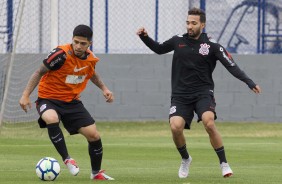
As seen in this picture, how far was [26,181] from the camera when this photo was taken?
436 inches

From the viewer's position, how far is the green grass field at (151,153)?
11.8 m

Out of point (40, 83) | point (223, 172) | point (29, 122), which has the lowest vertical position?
point (29, 122)

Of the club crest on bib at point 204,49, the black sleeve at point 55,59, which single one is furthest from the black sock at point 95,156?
the club crest on bib at point 204,49

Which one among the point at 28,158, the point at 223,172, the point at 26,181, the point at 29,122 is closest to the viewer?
the point at 26,181

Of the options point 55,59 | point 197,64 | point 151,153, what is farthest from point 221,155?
point 151,153

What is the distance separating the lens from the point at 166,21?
24109 millimetres

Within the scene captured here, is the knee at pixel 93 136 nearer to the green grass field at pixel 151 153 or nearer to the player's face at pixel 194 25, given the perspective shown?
the green grass field at pixel 151 153

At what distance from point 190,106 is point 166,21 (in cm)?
1209

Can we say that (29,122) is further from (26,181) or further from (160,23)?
(26,181)

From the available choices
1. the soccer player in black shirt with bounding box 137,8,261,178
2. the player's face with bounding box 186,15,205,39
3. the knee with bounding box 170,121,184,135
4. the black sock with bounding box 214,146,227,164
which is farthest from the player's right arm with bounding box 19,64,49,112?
the black sock with bounding box 214,146,227,164

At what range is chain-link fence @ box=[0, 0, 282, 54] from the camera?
24016 millimetres

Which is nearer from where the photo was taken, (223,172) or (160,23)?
(223,172)

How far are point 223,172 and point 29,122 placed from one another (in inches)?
423

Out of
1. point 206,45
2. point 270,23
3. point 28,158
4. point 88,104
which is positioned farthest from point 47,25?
point 206,45
